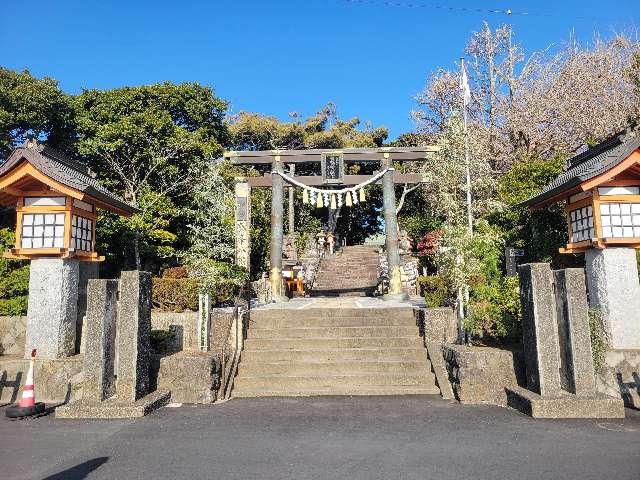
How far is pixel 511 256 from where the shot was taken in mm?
13133

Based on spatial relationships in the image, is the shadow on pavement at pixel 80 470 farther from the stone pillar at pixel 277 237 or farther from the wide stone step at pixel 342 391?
the stone pillar at pixel 277 237

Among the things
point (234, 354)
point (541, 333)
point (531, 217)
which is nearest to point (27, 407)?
point (234, 354)

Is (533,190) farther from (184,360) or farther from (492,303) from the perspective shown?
(184,360)

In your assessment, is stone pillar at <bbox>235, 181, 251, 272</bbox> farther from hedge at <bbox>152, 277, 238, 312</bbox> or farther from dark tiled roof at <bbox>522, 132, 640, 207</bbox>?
dark tiled roof at <bbox>522, 132, 640, 207</bbox>

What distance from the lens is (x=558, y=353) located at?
6516 millimetres

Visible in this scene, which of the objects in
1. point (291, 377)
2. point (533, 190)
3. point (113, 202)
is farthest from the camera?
point (533, 190)

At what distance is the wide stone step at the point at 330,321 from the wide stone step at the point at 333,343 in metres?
0.59

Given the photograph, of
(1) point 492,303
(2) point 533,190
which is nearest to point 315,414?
(1) point 492,303

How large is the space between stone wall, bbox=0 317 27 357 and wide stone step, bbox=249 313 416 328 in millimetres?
5679

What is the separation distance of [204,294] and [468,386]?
5468mm

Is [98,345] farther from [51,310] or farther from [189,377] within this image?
[51,310]

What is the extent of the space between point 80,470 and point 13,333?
287 inches

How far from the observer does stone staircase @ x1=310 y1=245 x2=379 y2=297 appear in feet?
70.6

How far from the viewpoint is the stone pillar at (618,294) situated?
25.2ft
